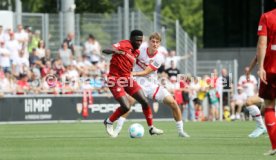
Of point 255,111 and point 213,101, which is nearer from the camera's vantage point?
point 255,111

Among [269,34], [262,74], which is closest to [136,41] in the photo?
[269,34]

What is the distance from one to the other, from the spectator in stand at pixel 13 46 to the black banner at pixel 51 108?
1.68m

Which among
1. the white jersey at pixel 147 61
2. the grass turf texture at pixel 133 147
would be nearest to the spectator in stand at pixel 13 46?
the grass turf texture at pixel 133 147

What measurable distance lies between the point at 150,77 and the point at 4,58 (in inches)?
485

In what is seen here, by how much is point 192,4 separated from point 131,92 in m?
67.7

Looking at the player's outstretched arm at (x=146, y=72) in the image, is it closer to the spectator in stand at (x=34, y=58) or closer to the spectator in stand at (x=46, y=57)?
the spectator in stand at (x=34, y=58)

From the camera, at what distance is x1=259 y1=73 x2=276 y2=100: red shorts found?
13.4 meters

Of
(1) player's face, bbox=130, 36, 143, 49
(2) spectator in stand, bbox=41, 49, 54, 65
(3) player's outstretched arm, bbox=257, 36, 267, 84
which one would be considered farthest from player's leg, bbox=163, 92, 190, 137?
(2) spectator in stand, bbox=41, 49, 54, 65

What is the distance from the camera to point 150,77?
1992 centimetres

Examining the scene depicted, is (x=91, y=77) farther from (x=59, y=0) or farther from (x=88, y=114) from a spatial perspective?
(x=59, y=0)

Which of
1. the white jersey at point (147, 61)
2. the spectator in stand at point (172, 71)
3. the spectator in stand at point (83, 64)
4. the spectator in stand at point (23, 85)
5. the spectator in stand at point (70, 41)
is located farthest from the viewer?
the spectator in stand at point (172, 71)

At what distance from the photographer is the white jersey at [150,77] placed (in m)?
19.5

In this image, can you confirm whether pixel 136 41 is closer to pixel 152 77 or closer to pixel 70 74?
pixel 152 77

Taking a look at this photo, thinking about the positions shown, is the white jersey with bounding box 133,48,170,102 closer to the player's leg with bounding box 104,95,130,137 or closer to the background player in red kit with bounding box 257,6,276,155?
the player's leg with bounding box 104,95,130,137
